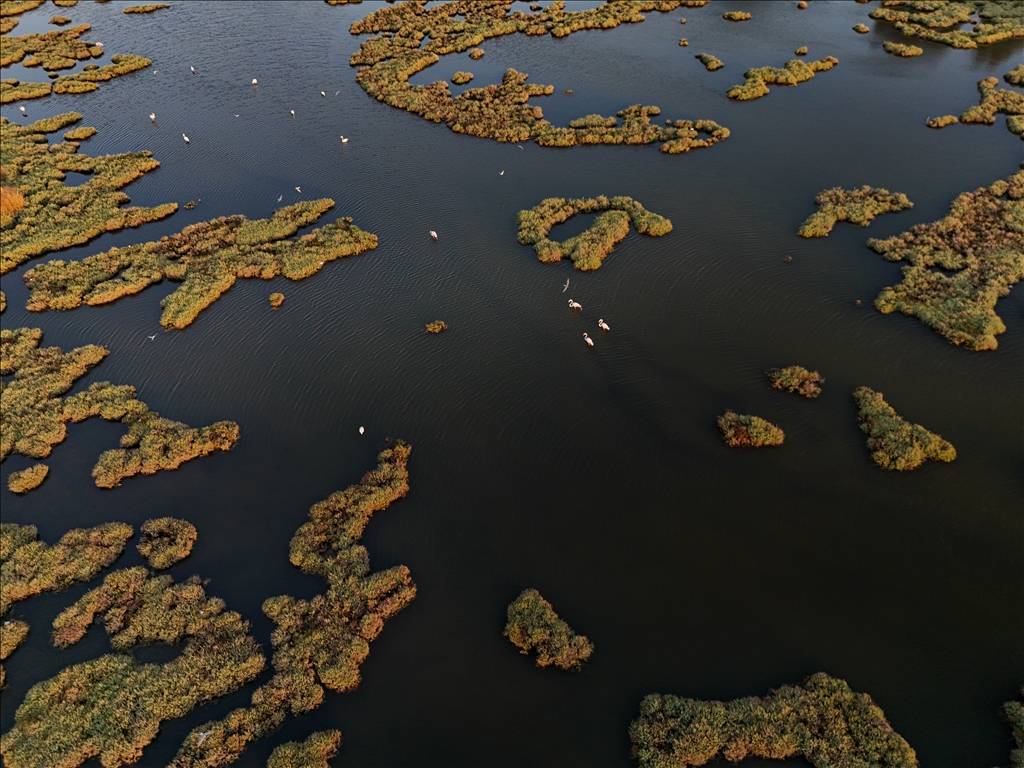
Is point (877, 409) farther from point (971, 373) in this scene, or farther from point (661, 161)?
point (661, 161)

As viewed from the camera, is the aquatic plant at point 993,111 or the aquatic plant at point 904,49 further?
the aquatic plant at point 904,49

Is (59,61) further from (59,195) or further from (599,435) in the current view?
(599,435)

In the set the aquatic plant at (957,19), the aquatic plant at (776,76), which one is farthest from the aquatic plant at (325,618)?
the aquatic plant at (957,19)

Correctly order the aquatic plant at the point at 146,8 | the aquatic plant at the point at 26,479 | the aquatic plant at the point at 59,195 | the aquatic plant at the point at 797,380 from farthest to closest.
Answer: the aquatic plant at the point at 146,8
the aquatic plant at the point at 59,195
the aquatic plant at the point at 797,380
the aquatic plant at the point at 26,479

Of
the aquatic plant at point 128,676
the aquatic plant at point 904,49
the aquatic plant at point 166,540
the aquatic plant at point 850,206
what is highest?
the aquatic plant at point 904,49

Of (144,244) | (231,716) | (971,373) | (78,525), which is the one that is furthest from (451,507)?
(144,244)

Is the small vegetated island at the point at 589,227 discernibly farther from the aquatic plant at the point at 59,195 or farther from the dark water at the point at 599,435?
the aquatic plant at the point at 59,195

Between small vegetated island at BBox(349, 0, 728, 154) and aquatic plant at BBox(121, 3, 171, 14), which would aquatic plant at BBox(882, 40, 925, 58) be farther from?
aquatic plant at BBox(121, 3, 171, 14)
